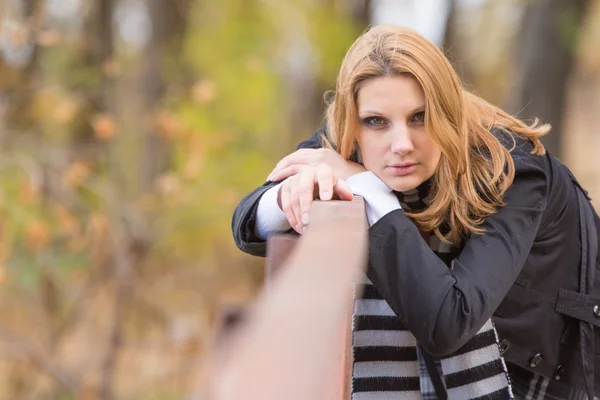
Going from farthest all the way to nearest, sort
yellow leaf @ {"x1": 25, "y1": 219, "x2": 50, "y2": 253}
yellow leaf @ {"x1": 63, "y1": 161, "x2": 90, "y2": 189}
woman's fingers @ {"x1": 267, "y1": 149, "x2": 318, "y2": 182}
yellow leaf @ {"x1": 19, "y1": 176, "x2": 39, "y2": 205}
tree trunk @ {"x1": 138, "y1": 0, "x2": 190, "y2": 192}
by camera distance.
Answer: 1. tree trunk @ {"x1": 138, "y1": 0, "x2": 190, "y2": 192}
2. yellow leaf @ {"x1": 63, "y1": 161, "x2": 90, "y2": 189}
3. yellow leaf @ {"x1": 25, "y1": 219, "x2": 50, "y2": 253}
4. yellow leaf @ {"x1": 19, "y1": 176, "x2": 39, "y2": 205}
5. woman's fingers @ {"x1": 267, "y1": 149, "x2": 318, "y2": 182}

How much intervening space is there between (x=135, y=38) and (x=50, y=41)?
5404 millimetres

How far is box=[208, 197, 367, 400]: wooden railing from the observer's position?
835mm

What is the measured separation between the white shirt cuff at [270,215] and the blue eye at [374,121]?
27cm

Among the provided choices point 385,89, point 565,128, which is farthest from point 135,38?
point 385,89

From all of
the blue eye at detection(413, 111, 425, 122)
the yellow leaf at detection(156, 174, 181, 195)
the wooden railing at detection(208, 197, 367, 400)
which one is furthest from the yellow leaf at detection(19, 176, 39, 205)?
the wooden railing at detection(208, 197, 367, 400)

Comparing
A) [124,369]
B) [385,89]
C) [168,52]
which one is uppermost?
[168,52]

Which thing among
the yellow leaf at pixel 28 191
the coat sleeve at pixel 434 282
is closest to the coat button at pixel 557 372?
the coat sleeve at pixel 434 282

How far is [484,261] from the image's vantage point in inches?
79.0

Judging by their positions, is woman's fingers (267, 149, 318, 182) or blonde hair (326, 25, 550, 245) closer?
blonde hair (326, 25, 550, 245)

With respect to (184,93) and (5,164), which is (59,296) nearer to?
(5,164)

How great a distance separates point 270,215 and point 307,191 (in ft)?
0.93

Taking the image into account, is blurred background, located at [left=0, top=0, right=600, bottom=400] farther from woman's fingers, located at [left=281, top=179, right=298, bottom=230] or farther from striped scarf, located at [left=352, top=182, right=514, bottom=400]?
woman's fingers, located at [left=281, top=179, right=298, bottom=230]

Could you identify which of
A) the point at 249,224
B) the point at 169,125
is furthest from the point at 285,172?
the point at 169,125

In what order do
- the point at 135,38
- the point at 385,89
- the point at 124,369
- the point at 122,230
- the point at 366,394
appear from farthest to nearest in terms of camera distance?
the point at 135,38
the point at 124,369
the point at 122,230
the point at 366,394
the point at 385,89
